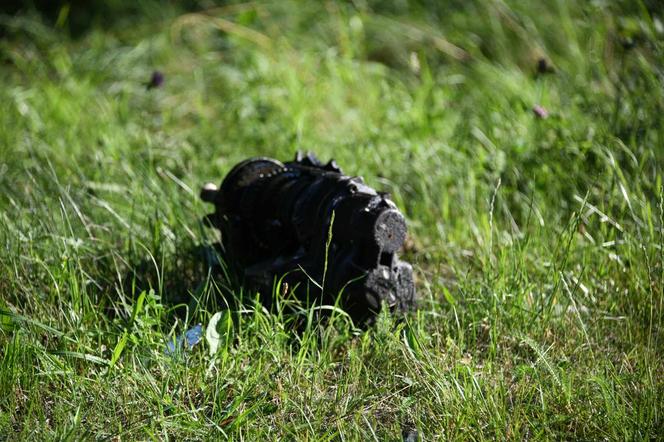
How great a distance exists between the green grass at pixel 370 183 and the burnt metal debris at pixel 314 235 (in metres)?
0.11

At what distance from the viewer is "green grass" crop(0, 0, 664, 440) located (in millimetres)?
2215

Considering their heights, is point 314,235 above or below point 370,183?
above

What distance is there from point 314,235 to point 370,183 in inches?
44.7

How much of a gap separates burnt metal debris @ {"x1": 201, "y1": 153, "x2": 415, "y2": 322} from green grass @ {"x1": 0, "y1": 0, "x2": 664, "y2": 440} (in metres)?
0.11

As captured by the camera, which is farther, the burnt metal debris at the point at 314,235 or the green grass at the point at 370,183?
the burnt metal debris at the point at 314,235

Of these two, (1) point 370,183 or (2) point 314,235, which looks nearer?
(2) point 314,235

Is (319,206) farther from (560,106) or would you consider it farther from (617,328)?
(560,106)

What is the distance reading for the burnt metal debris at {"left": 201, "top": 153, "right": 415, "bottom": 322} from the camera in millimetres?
2422

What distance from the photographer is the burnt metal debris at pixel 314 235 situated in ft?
7.95

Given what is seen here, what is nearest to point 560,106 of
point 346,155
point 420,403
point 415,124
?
point 415,124

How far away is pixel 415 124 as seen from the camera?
4.12 meters

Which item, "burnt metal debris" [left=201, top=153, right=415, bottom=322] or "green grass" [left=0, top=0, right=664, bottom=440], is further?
"burnt metal debris" [left=201, top=153, right=415, bottom=322]

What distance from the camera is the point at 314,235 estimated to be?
253cm

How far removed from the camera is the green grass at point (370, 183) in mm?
2215
